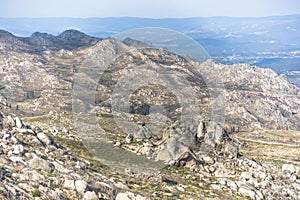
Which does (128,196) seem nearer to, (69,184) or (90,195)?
(90,195)

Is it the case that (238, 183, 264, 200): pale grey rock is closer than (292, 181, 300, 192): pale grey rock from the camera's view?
Yes

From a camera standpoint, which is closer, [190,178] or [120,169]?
[120,169]

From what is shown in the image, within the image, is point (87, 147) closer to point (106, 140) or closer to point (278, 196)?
point (106, 140)

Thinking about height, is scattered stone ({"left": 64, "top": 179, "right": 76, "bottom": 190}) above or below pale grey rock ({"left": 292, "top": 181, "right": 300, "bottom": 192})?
above

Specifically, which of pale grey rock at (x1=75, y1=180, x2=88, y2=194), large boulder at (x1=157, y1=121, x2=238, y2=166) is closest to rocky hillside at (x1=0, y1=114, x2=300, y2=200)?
pale grey rock at (x1=75, y1=180, x2=88, y2=194)

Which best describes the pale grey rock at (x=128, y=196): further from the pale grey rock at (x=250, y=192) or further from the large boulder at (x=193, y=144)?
the large boulder at (x=193, y=144)

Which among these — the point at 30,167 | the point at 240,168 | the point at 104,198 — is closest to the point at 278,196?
the point at 240,168

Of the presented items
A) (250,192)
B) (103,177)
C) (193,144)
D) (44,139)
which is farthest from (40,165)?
(193,144)

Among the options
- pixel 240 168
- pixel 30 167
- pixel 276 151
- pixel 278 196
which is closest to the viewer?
pixel 30 167

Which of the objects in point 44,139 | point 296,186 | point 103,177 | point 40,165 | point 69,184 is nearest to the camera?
point 69,184

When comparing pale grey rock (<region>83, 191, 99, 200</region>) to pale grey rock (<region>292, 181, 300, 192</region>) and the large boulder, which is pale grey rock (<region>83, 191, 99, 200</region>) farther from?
pale grey rock (<region>292, 181, 300, 192</region>)

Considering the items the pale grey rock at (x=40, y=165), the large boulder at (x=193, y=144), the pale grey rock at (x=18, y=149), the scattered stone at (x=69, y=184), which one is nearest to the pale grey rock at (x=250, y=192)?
the large boulder at (x=193, y=144)
